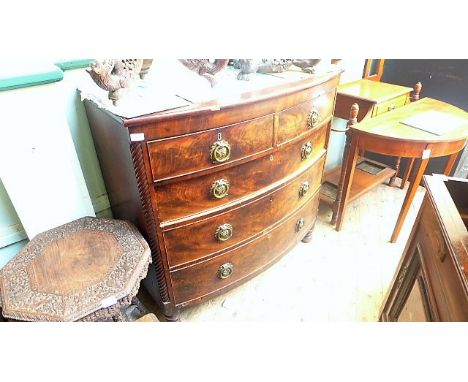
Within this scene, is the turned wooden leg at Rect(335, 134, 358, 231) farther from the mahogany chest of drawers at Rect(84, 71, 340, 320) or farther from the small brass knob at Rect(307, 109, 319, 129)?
the small brass knob at Rect(307, 109, 319, 129)

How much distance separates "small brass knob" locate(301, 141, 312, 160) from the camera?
1.48m

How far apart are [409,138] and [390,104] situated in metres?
0.58

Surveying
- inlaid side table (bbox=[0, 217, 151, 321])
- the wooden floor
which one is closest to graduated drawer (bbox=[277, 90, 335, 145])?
inlaid side table (bbox=[0, 217, 151, 321])

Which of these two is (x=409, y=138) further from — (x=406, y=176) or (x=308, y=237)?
(x=406, y=176)

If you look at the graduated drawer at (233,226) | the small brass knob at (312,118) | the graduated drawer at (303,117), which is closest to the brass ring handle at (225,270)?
the graduated drawer at (233,226)

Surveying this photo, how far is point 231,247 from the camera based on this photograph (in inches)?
55.6

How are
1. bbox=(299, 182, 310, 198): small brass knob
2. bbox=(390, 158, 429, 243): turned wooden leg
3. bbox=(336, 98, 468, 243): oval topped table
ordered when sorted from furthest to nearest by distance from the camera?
bbox=(390, 158, 429, 243): turned wooden leg
bbox=(336, 98, 468, 243): oval topped table
bbox=(299, 182, 310, 198): small brass knob

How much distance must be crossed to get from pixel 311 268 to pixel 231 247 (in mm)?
718

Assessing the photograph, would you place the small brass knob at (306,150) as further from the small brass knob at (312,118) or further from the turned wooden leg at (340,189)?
the turned wooden leg at (340,189)

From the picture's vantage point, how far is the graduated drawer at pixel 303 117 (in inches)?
50.1

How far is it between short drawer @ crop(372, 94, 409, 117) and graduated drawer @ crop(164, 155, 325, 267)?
81 cm

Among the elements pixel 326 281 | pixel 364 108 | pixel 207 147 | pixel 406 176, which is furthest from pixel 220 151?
pixel 406 176

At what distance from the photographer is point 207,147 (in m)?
1.08
